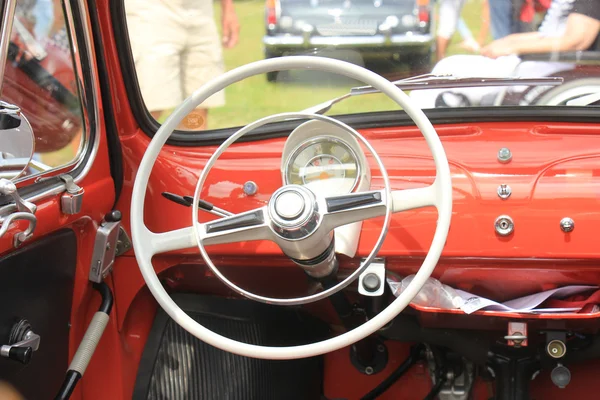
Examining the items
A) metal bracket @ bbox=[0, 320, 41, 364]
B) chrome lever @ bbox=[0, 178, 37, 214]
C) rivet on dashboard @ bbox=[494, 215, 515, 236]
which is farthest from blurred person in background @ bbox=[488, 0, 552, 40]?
metal bracket @ bbox=[0, 320, 41, 364]

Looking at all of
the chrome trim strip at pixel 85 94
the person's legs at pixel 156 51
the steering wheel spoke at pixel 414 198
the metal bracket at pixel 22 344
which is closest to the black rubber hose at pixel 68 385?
the metal bracket at pixel 22 344

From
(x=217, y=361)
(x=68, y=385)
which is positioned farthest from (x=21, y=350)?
(x=217, y=361)

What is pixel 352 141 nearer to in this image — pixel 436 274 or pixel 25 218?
pixel 436 274

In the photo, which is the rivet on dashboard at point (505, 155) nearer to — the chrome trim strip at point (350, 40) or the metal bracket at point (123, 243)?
the chrome trim strip at point (350, 40)

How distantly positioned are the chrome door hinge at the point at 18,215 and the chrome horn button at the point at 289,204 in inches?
20.7

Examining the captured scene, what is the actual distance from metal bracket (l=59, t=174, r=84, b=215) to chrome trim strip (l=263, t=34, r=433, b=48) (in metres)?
0.63

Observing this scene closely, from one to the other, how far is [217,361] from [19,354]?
2.03ft

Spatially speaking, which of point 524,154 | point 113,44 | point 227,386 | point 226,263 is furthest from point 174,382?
point 524,154

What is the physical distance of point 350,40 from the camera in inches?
75.0

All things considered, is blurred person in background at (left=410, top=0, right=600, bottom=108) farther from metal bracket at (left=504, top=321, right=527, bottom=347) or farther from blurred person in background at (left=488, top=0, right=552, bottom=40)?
metal bracket at (left=504, top=321, right=527, bottom=347)

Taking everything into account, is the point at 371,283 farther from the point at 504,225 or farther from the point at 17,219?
the point at 17,219

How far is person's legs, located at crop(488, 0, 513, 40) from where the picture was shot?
6.16 feet

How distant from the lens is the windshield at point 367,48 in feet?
6.16

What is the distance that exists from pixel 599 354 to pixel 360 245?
0.76 metres
